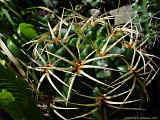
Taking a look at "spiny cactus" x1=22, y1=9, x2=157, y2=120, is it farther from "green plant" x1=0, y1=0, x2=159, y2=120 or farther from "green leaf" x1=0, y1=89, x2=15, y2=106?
"green leaf" x1=0, y1=89, x2=15, y2=106

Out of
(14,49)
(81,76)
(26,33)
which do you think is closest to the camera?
(81,76)

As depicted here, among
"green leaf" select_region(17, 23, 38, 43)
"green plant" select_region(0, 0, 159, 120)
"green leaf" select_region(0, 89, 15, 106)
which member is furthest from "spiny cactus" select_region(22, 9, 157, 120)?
"green leaf" select_region(17, 23, 38, 43)

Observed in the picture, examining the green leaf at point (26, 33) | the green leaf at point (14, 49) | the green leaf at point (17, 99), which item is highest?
the green leaf at point (26, 33)

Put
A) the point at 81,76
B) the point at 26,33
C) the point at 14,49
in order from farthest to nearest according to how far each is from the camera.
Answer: the point at 26,33, the point at 14,49, the point at 81,76

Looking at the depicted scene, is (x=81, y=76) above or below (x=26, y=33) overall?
below

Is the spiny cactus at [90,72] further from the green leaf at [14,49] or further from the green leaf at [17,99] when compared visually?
the green leaf at [14,49]

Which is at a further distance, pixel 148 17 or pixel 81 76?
pixel 148 17

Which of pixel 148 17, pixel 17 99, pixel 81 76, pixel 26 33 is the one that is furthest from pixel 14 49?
pixel 148 17

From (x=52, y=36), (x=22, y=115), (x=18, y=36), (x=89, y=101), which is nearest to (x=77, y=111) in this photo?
(x=89, y=101)

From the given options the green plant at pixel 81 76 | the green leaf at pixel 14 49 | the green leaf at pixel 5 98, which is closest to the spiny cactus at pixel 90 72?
Result: the green plant at pixel 81 76

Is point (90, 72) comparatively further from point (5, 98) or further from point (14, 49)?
point (14, 49)

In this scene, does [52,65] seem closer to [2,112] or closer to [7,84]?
[7,84]
